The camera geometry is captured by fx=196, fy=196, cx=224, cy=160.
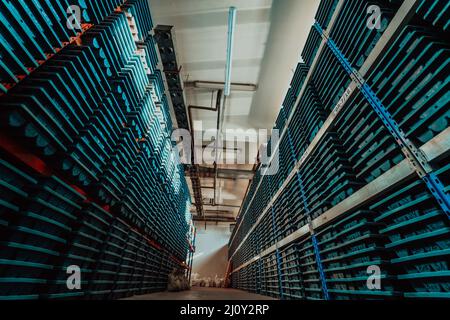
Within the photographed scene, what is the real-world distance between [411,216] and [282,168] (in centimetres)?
303

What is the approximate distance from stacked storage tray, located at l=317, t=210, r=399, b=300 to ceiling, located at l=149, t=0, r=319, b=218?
16.1 feet

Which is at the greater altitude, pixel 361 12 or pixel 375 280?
pixel 361 12

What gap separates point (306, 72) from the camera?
11.9 ft

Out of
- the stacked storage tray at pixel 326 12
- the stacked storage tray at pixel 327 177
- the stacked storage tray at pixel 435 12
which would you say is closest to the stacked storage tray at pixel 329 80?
the stacked storage tray at pixel 326 12

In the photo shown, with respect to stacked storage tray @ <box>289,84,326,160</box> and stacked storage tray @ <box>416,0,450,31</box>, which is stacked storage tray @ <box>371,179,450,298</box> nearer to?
stacked storage tray @ <box>416,0,450,31</box>

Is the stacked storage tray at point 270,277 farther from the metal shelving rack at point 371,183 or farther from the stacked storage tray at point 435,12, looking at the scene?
the stacked storage tray at point 435,12

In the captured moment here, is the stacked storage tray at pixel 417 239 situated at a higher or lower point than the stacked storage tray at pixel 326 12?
lower

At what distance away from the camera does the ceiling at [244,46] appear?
Answer: 4766mm

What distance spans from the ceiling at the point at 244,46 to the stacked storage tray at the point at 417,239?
4.92 metres

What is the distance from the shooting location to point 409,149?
156cm

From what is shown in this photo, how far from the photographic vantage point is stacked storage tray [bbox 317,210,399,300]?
171 cm

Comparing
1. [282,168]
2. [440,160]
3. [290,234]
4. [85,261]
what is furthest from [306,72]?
[85,261]

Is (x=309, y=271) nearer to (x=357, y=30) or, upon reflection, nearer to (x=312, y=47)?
(x=357, y=30)
